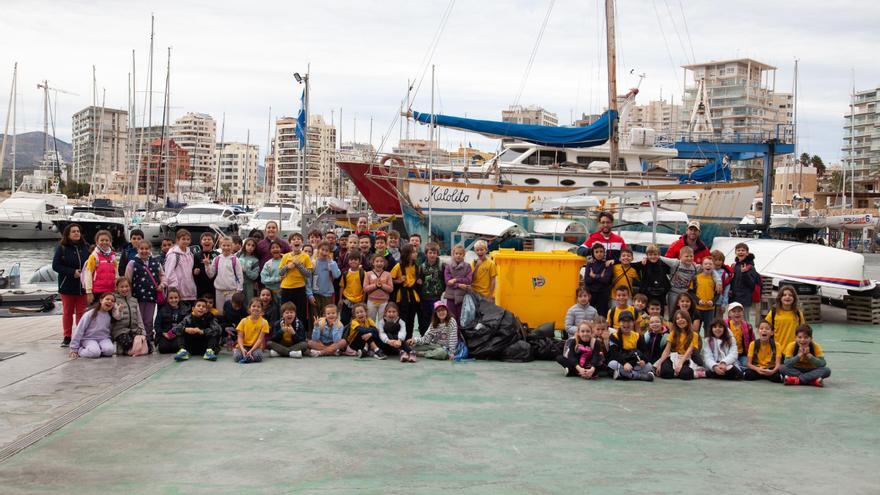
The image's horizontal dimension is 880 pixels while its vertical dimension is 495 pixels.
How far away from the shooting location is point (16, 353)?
10.0 m

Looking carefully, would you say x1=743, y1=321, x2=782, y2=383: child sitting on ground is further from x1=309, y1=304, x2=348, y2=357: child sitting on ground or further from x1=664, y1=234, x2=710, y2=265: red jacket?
x1=309, y1=304, x2=348, y2=357: child sitting on ground

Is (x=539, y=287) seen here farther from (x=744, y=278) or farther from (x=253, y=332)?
(x=253, y=332)

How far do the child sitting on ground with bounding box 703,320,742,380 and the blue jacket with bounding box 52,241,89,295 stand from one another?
26.3ft

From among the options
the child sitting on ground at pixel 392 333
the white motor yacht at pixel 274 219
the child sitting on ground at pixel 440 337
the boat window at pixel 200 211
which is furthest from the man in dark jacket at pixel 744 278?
the boat window at pixel 200 211

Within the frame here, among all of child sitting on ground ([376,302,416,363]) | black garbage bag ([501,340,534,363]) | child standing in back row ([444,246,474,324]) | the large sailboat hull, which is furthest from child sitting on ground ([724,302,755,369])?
the large sailboat hull

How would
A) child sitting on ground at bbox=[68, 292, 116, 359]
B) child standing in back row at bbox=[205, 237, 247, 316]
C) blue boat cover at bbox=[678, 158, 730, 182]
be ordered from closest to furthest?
child sitting on ground at bbox=[68, 292, 116, 359], child standing in back row at bbox=[205, 237, 247, 316], blue boat cover at bbox=[678, 158, 730, 182]

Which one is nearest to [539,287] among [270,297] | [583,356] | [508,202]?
[583,356]

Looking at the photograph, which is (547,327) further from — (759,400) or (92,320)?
(92,320)

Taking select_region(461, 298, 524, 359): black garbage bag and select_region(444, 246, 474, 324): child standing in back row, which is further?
select_region(444, 246, 474, 324): child standing in back row

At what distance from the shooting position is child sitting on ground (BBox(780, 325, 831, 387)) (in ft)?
29.7

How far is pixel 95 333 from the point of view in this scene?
32.7 ft

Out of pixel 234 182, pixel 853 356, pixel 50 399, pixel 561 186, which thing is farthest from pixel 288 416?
pixel 234 182

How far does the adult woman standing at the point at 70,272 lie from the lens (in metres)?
10.4

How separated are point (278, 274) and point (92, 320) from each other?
2.38 m
